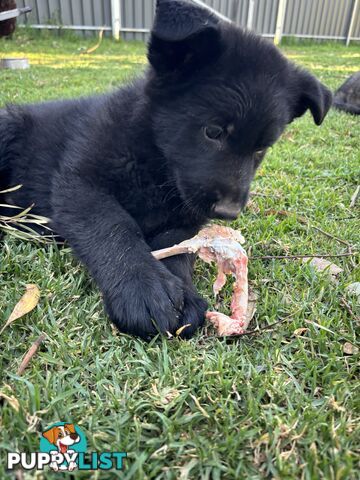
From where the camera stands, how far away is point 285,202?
293 centimetres

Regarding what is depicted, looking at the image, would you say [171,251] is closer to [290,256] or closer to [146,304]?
[146,304]

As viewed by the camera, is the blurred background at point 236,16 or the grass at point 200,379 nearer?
the grass at point 200,379

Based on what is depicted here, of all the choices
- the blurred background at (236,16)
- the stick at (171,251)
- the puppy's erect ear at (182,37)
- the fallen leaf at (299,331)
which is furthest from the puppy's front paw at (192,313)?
the blurred background at (236,16)

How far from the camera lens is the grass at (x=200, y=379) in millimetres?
1102

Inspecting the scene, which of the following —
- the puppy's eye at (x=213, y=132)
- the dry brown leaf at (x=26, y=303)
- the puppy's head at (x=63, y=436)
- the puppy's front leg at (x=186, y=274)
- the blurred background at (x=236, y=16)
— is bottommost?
the blurred background at (x=236, y=16)

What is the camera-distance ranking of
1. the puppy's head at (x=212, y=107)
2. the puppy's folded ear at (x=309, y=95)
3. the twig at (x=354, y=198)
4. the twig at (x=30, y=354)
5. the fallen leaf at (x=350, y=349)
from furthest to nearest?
the twig at (x=354, y=198)
the puppy's folded ear at (x=309, y=95)
the puppy's head at (x=212, y=107)
the fallen leaf at (x=350, y=349)
the twig at (x=30, y=354)

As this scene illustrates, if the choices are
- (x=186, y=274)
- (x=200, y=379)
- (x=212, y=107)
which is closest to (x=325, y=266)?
(x=186, y=274)

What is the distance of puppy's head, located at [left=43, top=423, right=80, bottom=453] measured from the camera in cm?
109

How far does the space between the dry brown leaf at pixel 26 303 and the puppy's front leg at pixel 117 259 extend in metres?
0.24

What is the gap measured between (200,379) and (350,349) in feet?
1.89

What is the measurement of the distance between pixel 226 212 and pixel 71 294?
73cm

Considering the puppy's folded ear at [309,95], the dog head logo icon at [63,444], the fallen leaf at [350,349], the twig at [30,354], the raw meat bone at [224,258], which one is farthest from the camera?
→ the puppy's folded ear at [309,95]

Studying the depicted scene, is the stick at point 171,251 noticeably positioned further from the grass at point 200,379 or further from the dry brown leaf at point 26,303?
the dry brown leaf at point 26,303

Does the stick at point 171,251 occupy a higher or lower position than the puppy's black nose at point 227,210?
lower
